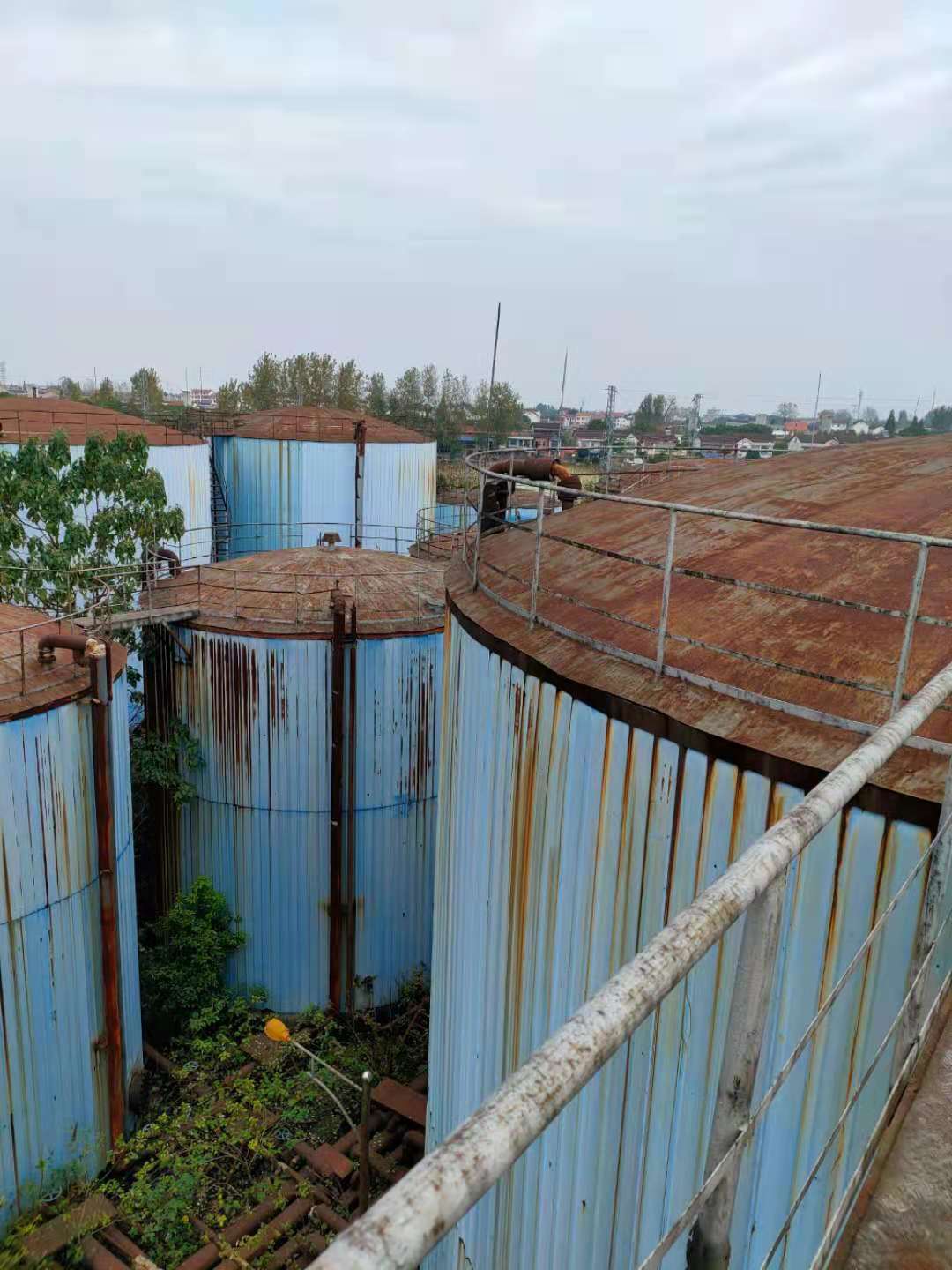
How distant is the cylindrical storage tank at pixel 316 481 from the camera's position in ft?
87.6

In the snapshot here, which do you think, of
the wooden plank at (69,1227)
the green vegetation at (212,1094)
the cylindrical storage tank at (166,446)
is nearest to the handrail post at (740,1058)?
the green vegetation at (212,1094)

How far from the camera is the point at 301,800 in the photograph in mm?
13898

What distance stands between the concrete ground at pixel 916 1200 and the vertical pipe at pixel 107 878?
29.8 ft

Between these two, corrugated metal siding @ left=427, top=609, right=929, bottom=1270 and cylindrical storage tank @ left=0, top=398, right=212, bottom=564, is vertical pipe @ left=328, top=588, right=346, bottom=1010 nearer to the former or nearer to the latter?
corrugated metal siding @ left=427, top=609, right=929, bottom=1270

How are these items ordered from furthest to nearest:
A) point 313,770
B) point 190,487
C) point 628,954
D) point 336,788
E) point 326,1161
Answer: point 190,487, point 313,770, point 336,788, point 326,1161, point 628,954

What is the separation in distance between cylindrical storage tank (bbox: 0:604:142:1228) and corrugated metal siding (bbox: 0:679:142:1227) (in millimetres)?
12

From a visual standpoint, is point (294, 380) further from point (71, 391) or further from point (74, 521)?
point (74, 521)

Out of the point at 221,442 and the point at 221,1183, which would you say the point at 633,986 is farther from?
the point at 221,442

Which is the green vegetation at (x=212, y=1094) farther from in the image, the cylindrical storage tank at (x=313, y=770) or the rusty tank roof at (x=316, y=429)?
the rusty tank roof at (x=316, y=429)

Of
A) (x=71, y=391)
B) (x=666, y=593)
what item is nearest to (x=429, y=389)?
(x=71, y=391)

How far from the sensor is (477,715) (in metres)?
6.36

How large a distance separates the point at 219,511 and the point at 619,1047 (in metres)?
28.8

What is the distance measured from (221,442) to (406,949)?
19.3m

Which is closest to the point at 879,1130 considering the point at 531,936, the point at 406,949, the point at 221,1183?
the point at 531,936
